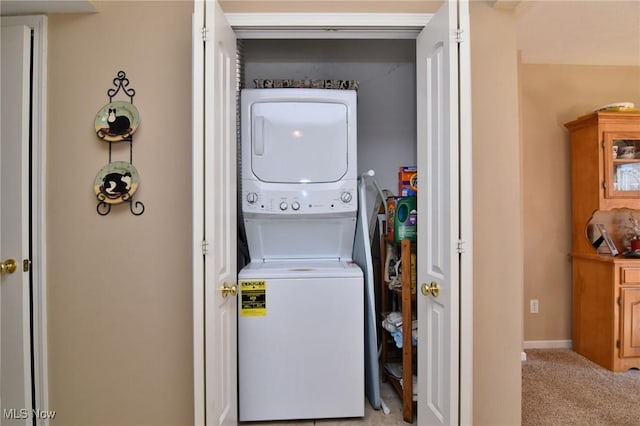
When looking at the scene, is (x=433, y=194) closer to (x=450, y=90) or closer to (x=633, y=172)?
(x=450, y=90)

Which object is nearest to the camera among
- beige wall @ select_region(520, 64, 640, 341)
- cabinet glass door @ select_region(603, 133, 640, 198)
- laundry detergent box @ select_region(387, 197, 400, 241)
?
laundry detergent box @ select_region(387, 197, 400, 241)

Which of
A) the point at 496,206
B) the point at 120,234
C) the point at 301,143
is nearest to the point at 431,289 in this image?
the point at 496,206

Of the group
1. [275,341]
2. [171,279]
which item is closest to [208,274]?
[171,279]

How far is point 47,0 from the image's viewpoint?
1602 mm

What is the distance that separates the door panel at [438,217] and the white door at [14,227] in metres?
1.98

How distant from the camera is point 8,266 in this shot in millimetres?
1642

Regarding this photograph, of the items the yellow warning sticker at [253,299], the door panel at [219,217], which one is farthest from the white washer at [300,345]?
the door panel at [219,217]

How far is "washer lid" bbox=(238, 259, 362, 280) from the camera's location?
6.38ft

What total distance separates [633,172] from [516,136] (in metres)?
1.87

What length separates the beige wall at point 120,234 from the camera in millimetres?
1731

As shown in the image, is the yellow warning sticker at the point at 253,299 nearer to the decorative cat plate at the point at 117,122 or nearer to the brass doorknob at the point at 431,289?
the brass doorknob at the point at 431,289

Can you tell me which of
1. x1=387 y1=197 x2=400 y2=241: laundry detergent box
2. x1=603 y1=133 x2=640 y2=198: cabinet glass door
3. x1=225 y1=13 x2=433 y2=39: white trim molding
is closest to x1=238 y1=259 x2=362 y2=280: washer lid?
x1=387 y1=197 x2=400 y2=241: laundry detergent box

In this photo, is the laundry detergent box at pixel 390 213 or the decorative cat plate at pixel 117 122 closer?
the decorative cat plate at pixel 117 122

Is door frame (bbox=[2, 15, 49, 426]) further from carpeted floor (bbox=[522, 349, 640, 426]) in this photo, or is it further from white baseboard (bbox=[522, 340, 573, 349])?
white baseboard (bbox=[522, 340, 573, 349])
